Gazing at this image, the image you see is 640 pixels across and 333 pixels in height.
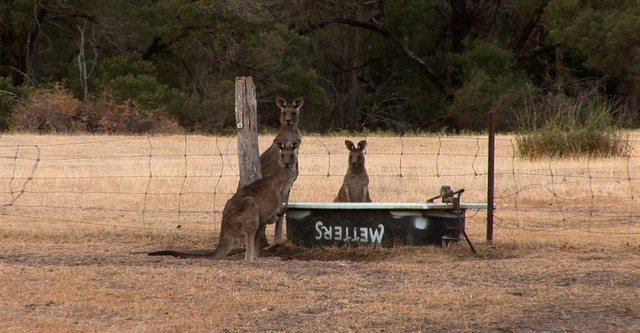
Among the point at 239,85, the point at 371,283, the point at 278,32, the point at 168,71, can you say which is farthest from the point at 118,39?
the point at 371,283

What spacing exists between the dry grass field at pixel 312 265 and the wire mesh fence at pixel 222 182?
0.22 ft

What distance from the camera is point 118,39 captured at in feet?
135

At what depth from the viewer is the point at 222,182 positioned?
2012cm

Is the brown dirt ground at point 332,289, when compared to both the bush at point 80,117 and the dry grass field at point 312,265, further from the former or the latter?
the bush at point 80,117

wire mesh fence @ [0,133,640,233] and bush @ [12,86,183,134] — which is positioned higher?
bush @ [12,86,183,134]

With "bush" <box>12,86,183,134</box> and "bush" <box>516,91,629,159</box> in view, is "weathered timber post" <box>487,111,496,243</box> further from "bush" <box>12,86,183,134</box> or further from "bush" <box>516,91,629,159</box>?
"bush" <box>12,86,183,134</box>

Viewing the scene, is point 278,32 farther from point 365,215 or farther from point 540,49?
point 365,215

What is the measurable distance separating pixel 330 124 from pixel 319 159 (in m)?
26.5

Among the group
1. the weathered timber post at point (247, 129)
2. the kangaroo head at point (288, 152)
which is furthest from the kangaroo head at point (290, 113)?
the kangaroo head at point (288, 152)

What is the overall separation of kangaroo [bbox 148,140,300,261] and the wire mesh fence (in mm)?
2965

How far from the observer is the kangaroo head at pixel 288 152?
40.5 ft

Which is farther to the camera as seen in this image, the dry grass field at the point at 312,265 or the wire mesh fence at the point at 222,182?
the wire mesh fence at the point at 222,182

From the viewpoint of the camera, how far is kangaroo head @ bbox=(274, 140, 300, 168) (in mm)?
12352

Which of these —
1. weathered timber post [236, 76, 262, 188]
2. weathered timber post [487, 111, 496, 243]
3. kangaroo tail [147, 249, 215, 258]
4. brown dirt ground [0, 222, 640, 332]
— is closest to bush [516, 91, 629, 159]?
brown dirt ground [0, 222, 640, 332]
